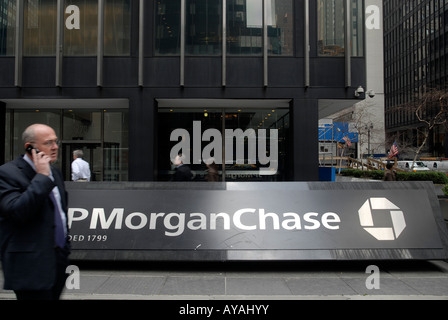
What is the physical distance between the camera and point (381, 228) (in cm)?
573

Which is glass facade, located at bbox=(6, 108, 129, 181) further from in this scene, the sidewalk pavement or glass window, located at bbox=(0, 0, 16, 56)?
the sidewalk pavement

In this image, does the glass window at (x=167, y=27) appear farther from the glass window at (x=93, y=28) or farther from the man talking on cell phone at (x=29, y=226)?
the man talking on cell phone at (x=29, y=226)

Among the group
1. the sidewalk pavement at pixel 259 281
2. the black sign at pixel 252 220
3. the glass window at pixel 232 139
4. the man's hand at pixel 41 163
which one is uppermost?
the glass window at pixel 232 139

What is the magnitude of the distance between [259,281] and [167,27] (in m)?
12.0

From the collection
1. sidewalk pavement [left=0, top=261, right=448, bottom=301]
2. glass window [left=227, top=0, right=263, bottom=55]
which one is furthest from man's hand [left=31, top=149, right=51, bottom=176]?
glass window [left=227, top=0, right=263, bottom=55]

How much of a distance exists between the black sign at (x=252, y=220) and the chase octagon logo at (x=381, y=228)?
17 mm

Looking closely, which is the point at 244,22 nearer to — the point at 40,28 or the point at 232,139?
the point at 232,139

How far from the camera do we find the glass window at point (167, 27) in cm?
1374

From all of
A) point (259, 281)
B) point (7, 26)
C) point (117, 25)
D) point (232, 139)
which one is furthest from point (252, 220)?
point (7, 26)

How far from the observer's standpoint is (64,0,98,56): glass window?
13.7 meters

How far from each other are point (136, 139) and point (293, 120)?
6719 mm

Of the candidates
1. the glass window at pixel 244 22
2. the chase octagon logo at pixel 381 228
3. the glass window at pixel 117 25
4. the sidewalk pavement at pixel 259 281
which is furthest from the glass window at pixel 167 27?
the chase octagon logo at pixel 381 228
